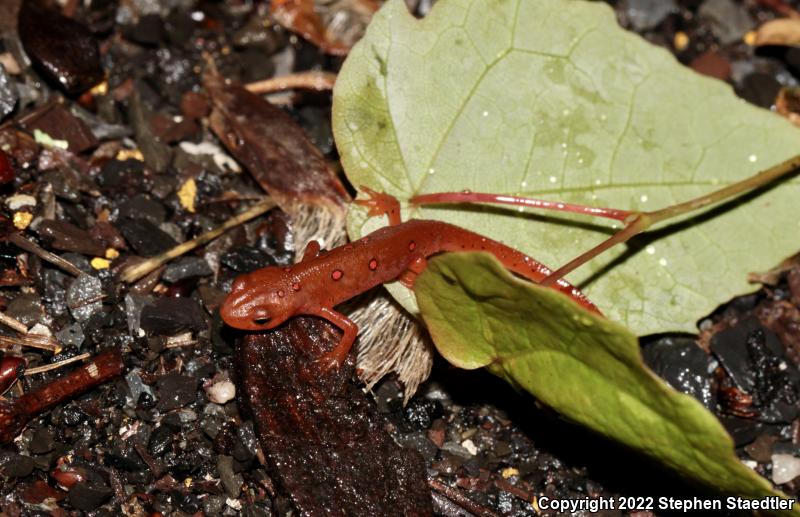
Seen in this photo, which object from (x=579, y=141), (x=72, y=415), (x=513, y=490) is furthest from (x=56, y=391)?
(x=579, y=141)

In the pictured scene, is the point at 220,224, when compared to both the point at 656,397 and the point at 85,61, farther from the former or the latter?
the point at 656,397

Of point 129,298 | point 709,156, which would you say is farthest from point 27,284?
point 709,156

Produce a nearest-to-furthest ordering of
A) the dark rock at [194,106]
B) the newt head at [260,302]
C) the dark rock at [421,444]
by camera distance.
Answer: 1. the newt head at [260,302]
2. the dark rock at [421,444]
3. the dark rock at [194,106]

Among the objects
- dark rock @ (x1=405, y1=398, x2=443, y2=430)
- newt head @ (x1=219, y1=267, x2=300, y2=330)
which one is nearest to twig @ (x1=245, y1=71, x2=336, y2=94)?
newt head @ (x1=219, y1=267, x2=300, y2=330)

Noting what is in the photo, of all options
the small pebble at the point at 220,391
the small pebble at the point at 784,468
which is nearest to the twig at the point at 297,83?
the small pebble at the point at 220,391

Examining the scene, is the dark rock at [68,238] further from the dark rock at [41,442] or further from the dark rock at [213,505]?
the dark rock at [213,505]
